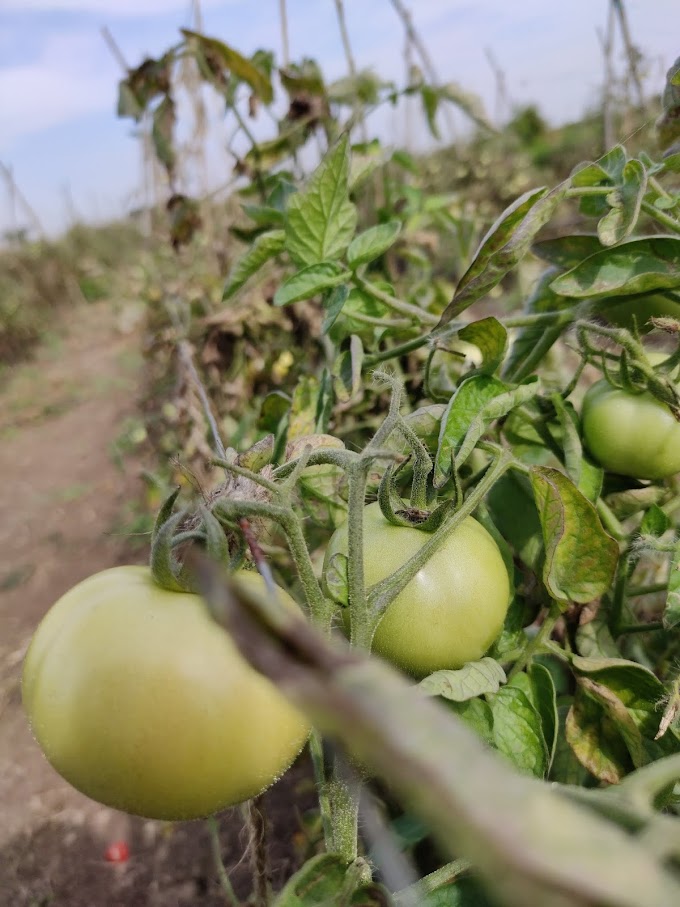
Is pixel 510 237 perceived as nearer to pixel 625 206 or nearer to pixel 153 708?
pixel 625 206

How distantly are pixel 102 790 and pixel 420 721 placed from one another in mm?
341

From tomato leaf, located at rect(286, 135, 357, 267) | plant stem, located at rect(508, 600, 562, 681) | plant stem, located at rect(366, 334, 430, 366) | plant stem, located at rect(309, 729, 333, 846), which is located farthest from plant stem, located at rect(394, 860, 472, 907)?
tomato leaf, located at rect(286, 135, 357, 267)

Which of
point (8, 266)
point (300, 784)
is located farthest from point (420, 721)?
point (8, 266)

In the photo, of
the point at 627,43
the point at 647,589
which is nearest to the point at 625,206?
the point at 647,589

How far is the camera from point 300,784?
1.15 meters

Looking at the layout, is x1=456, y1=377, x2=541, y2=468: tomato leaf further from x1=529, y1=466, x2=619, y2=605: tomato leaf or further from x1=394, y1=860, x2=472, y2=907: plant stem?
x1=394, y1=860, x2=472, y2=907: plant stem

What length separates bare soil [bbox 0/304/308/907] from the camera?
1121 millimetres

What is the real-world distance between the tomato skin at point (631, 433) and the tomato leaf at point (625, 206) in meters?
0.15

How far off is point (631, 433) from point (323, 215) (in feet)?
1.36

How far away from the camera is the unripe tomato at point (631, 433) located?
62 centimetres

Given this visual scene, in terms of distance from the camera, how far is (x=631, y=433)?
63 centimetres

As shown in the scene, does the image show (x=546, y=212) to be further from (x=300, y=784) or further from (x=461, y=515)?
(x=300, y=784)

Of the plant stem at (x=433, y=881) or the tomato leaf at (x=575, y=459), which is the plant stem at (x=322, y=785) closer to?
the plant stem at (x=433, y=881)

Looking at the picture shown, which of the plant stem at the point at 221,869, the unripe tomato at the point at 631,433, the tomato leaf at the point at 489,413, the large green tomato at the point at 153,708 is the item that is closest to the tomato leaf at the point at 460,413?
the tomato leaf at the point at 489,413
